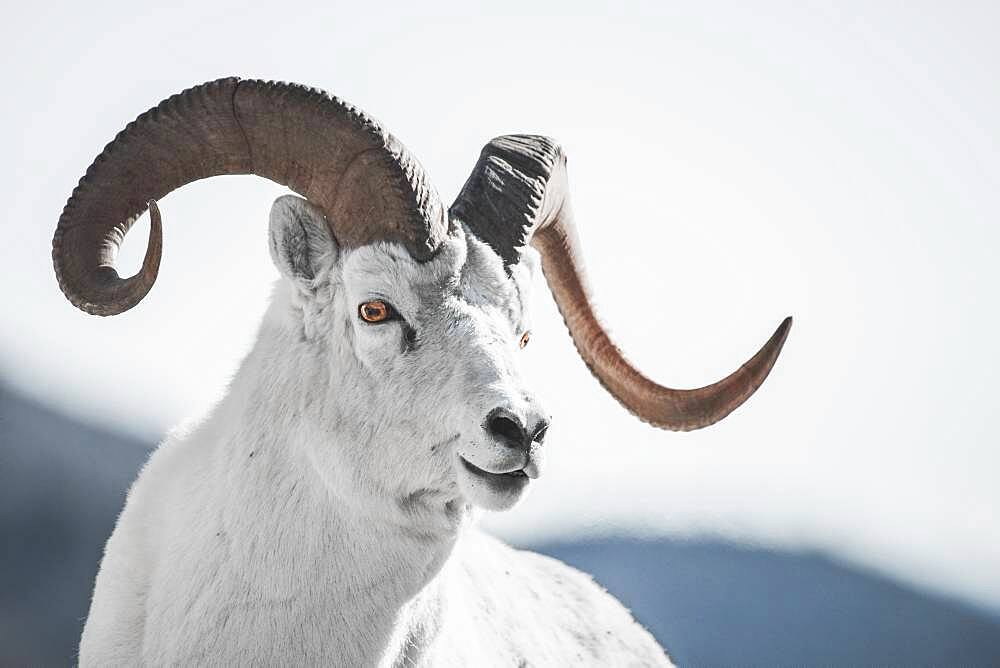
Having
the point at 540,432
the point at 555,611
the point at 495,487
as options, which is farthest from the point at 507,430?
the point at 555,611

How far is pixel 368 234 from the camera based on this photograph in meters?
5.05

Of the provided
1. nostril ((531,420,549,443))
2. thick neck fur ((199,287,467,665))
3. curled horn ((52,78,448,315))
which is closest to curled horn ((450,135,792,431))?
curled horn ((52,78,448,315))

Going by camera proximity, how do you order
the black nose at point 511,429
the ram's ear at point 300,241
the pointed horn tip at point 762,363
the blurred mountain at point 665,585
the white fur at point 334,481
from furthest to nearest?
the blurred mountain at point 665,585, the pointed horn tip at point 762,363, the ram's ear at point 300,241, the white fur at point 334,481, the black nose at point 511,429

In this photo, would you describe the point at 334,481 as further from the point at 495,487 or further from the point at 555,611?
the point at 555,611

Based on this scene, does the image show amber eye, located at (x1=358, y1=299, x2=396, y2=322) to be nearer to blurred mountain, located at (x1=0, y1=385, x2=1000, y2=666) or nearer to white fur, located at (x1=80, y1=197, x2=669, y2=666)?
white fur, located at (x1=80, y1=197, x2=669, y2=666)

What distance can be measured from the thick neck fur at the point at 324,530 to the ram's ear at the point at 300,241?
41 centimetres

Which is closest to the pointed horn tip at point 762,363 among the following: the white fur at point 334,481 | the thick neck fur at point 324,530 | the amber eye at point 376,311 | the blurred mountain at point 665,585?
the white fur at point 334,481

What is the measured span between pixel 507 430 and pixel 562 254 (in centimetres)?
211

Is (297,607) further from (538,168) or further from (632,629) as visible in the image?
(632,629)

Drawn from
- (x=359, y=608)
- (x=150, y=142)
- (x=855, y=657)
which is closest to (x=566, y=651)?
(x=359, y=608)

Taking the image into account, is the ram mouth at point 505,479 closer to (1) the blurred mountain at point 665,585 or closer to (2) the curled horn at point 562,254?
(2) the curled horn at point 562,254

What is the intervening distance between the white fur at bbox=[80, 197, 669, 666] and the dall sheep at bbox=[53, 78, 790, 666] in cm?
1

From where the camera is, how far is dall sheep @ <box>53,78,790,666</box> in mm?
4801

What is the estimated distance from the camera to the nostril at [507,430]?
4.39 m
